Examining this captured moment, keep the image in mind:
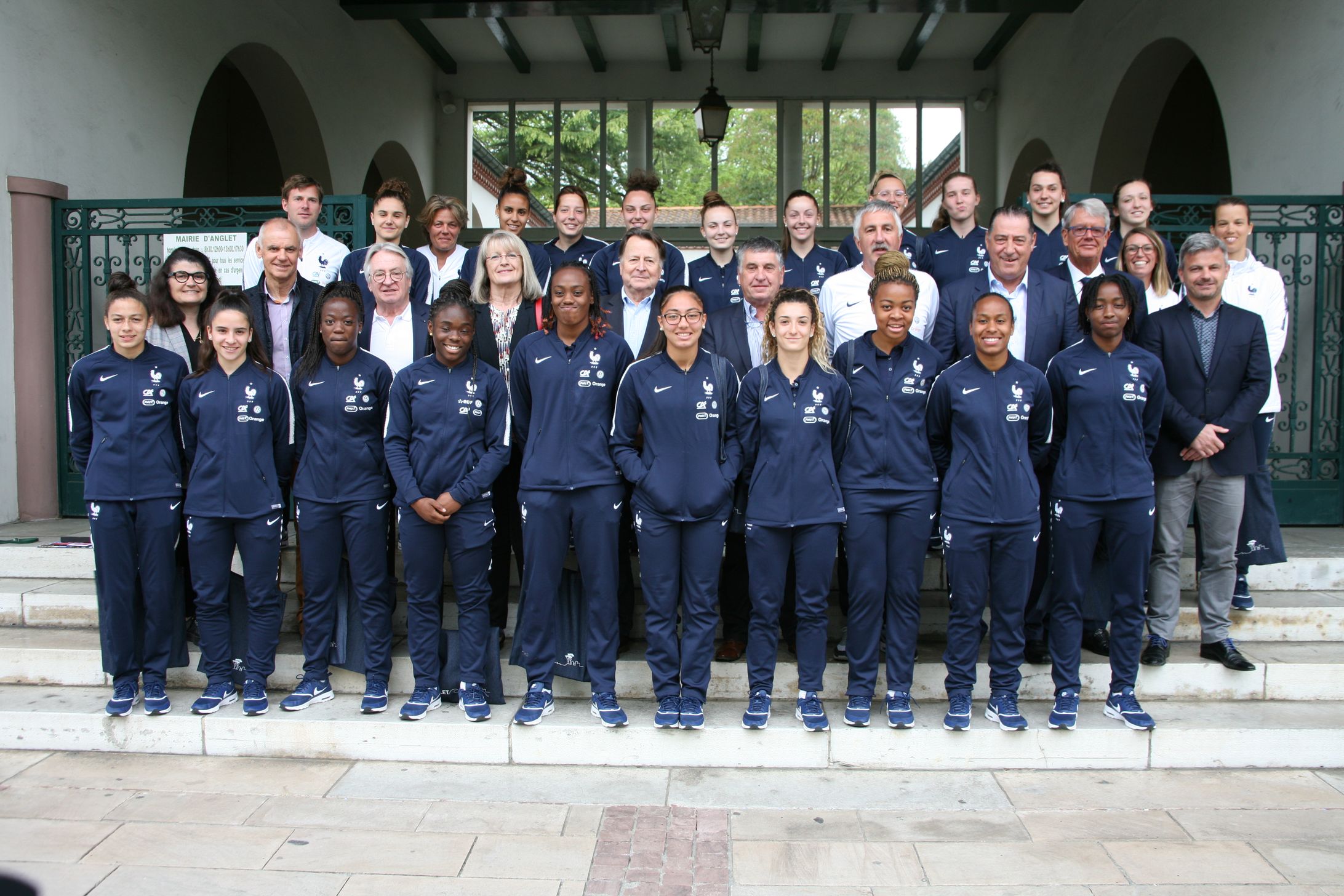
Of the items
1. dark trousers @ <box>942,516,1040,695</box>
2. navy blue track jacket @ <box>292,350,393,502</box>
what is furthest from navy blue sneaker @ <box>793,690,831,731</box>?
navy blue track jacket @ <box>292,350,393,502</box>

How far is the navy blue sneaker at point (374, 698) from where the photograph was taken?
13.7 feet

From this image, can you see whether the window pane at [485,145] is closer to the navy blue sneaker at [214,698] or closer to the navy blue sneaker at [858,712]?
the navy blue sneaker at [214,698]

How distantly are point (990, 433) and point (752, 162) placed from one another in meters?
10.2

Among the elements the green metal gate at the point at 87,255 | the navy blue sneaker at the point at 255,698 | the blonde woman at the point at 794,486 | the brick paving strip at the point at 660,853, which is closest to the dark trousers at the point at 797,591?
the blonde woman at the point at 794,486

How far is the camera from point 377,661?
423 cm

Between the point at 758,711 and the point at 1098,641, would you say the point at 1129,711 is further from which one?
the point at 758,711

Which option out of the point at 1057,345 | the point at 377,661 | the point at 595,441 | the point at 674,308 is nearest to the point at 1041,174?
the point at 1057,345

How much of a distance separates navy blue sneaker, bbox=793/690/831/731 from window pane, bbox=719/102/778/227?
9977 millimetres

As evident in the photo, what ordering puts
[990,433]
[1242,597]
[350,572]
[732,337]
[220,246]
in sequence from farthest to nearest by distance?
[220,246] < [1242,597] < [732,337] < [350,572] < [990,433]

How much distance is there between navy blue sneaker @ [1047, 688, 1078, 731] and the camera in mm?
3994

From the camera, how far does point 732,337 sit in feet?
14.7

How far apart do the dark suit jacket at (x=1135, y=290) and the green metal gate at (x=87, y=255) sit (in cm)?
417

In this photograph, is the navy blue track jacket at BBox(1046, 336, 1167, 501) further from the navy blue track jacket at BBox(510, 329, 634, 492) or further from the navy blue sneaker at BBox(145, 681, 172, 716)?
the navy blue sneaker at BBox(145, 681, 172, 716)

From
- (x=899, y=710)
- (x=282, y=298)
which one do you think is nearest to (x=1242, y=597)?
(x=899, y=710)
